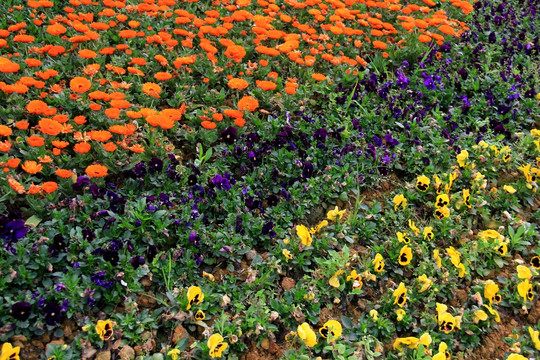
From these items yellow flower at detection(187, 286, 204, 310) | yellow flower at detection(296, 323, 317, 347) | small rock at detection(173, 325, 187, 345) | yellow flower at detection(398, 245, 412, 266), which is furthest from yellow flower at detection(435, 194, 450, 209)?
small rock at detection(173, 325, 187, 345)

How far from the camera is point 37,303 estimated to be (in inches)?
105

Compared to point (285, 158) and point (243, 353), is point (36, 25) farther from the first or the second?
point (243, 353)

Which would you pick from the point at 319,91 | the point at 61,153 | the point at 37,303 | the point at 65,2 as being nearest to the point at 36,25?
the point at 65,2

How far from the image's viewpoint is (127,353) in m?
2.64

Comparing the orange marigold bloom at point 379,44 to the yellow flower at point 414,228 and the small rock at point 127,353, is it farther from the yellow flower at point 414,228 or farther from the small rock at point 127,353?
the small rock at point 127,353

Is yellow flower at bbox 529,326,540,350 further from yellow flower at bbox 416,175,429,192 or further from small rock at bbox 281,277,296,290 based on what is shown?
small rock at bbox 281,277,296,290

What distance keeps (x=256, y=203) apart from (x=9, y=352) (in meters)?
1.83

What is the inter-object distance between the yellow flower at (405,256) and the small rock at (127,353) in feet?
6.37

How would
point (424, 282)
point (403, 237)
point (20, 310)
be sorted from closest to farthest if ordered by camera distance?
point (20, 310)
point (424, 282)
point (403, 237)

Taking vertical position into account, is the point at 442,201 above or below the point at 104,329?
above

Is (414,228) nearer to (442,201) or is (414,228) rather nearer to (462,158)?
(442,201)

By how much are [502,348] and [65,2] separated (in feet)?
18.4

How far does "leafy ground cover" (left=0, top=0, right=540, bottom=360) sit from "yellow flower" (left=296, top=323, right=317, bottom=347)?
12 millimetres

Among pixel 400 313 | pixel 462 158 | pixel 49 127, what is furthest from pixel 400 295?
pixel 49 127
